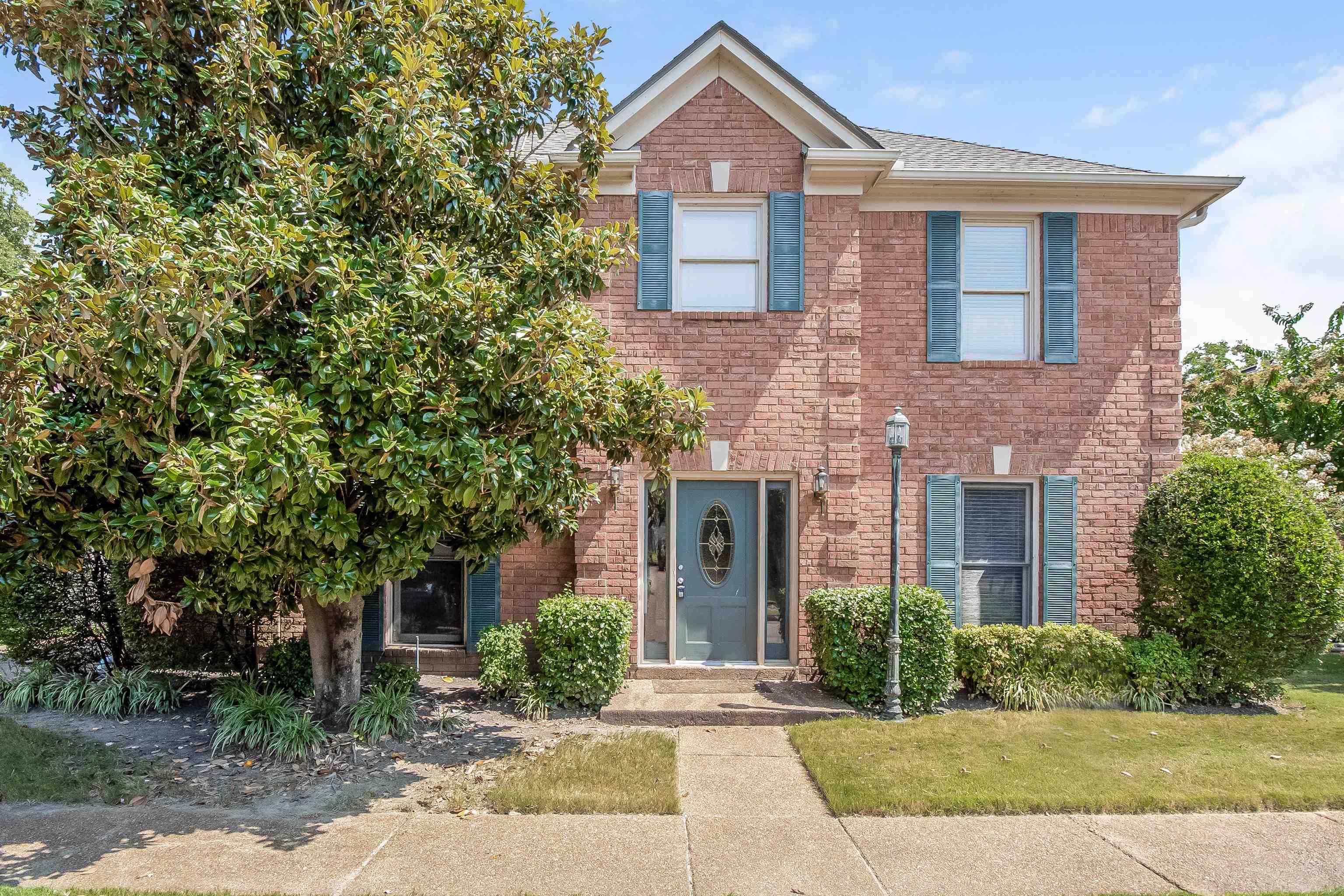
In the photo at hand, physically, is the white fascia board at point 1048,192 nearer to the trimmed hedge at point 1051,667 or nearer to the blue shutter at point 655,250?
the blue shutter at point 655,250

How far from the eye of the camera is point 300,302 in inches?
210

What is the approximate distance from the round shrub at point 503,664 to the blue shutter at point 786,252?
4.57 metres

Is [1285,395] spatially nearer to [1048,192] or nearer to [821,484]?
[1048,192]

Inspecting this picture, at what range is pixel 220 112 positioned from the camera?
527 centimetres

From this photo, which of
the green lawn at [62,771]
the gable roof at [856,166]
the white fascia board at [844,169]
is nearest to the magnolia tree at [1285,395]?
the gable roof at [856,166]

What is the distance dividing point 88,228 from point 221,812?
3919 mm

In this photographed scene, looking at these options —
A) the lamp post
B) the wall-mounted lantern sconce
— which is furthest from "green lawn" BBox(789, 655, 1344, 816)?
the wall-mounted lantern sconce

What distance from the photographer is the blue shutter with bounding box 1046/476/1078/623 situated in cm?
855

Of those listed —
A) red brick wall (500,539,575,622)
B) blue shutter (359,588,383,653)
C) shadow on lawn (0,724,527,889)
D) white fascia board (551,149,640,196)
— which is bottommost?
shadow on lawn (0,724,527,889)

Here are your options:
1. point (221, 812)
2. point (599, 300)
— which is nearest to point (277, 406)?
point (221, 812)

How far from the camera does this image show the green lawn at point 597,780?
5141 mm

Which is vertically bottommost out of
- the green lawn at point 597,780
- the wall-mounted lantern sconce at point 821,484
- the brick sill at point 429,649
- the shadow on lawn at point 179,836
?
the shadow on lawn at point 179,836

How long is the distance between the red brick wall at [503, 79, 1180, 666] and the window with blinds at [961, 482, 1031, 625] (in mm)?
393

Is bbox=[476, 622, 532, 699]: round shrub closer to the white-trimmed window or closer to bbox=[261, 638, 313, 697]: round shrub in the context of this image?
the white-trimmed window
